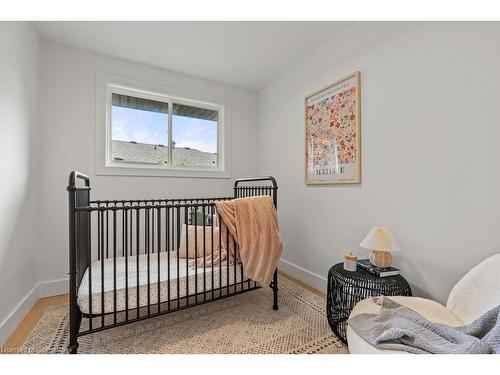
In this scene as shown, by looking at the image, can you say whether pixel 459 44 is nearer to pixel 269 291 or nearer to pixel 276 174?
pixel 276 174

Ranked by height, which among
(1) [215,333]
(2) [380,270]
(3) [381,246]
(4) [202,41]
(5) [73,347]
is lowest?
(1) [215,333]

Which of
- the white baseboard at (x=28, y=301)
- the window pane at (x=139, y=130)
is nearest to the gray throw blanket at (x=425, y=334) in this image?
the white baseboard at (x=28, y=301)

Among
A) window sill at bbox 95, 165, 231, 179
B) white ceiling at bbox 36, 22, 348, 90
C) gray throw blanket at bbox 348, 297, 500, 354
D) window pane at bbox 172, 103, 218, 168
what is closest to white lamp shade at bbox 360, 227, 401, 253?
gray throw blanket at bbox 348, 297, 500, 354

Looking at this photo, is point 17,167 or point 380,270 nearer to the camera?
point 380,270

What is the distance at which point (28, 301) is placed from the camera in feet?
5.87

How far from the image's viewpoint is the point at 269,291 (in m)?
2.16

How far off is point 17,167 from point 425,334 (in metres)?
2.55

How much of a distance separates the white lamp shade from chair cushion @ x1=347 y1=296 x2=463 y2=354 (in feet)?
0.94

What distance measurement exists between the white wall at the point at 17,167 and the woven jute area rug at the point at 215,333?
0.27 m

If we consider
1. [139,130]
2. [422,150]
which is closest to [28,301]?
[139,130]

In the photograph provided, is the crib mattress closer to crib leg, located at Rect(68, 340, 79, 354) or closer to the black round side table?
crib leg, located at Rect(68, 340, 79, 354)

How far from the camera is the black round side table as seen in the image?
138 centimetres

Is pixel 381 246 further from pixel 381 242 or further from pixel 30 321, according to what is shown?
pixel 30 321
